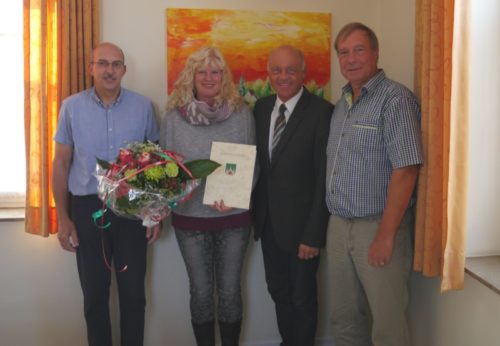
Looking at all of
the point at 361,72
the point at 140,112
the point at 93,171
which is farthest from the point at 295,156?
the point at 93,171

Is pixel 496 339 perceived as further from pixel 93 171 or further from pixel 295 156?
pixel 93 171

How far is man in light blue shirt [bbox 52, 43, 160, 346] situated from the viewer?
7.29 feet

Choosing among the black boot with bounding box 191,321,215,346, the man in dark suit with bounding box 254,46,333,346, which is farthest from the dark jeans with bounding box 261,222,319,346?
the black boot with bounding box 191,321,215,346

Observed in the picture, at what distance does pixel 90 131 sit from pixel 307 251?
1.21 metres

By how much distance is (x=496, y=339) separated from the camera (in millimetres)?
1637

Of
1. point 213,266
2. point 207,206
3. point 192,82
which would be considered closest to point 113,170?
point 207,206

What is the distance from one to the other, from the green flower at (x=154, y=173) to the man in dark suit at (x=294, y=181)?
57 centimetres

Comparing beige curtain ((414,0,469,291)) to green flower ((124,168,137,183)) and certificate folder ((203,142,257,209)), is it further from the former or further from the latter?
green flower ((124,168,137,183))

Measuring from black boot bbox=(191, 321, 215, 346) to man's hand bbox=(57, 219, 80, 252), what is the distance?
2.46 ft

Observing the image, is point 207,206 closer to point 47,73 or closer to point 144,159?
point 144,159

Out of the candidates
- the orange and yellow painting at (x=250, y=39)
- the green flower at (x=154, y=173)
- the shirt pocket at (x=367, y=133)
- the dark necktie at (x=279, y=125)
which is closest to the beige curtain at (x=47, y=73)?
the orange and yellow painting at (x=250, y=39)

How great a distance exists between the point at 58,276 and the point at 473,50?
2406 mm

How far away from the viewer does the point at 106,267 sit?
231cm

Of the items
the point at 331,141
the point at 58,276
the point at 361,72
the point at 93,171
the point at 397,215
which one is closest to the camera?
the point at 397,215
